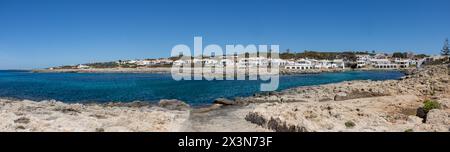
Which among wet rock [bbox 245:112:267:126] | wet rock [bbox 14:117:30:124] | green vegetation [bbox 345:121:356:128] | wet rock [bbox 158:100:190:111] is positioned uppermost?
green vegetation [bbox 345:121:356:128]

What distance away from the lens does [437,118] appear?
15.3 metres

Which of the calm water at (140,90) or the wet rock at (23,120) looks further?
the calm water at (140,90)

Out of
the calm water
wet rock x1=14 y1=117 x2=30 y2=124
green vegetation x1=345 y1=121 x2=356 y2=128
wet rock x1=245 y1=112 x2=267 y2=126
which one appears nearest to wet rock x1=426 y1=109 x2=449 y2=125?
green vegetation x1=345 y1=121 x2=356 y2=128

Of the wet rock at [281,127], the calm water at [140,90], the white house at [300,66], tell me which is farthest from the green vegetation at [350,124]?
the white house at [300,66]

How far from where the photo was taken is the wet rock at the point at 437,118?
587 inches

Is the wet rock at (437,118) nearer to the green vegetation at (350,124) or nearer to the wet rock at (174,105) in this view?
the green vegetation at (350,124)

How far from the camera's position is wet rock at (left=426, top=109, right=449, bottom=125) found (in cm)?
1491

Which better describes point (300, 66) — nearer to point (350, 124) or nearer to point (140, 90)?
point (140, 90)

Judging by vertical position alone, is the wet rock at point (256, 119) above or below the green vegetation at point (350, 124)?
below

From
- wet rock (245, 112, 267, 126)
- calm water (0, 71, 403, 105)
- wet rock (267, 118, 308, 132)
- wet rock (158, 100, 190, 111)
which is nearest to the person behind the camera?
wet rock (267, 118, 308, 132)

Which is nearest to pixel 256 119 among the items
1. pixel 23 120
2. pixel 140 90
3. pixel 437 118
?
pixel 437 118

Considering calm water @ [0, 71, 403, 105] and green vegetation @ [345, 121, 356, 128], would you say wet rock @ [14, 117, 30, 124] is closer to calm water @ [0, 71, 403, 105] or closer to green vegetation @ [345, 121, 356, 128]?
green vegetation @ [345, 121, 356, 128]
